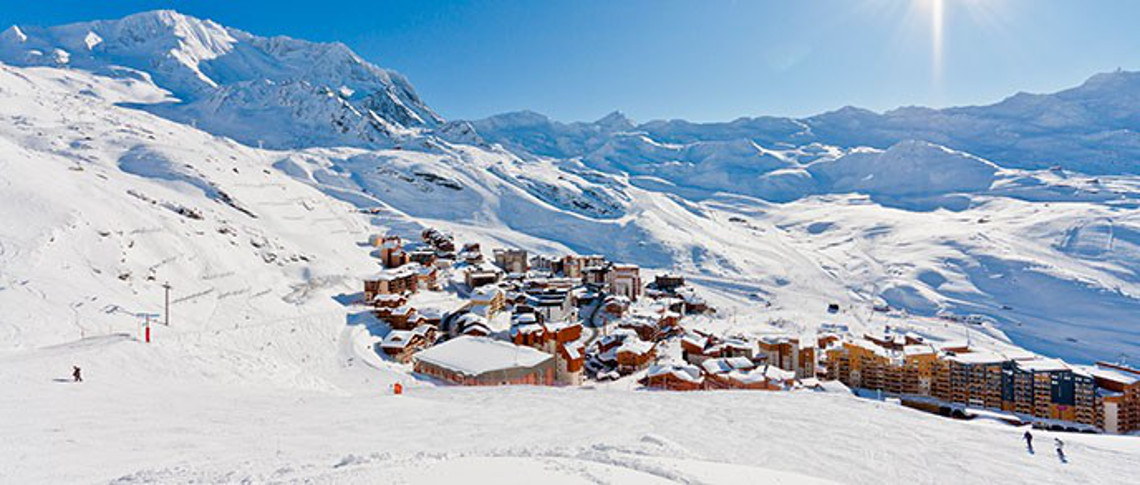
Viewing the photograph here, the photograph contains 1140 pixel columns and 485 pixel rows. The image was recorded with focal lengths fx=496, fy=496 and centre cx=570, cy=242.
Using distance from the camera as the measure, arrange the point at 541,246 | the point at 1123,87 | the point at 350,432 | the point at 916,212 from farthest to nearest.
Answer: the point at 1123,87, the point at 916,212, the point at 541,246, the point at 350,432

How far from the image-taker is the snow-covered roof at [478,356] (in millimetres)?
27155

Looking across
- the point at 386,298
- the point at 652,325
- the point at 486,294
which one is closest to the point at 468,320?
the point at 386,298

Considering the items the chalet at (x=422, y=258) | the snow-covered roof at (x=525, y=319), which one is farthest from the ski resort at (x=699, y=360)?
the chalet at (x=422, y=258)

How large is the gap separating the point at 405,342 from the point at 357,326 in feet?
16.3

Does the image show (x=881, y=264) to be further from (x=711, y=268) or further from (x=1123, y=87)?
(x=1123, y=87)

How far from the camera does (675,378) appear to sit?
97.1 feet

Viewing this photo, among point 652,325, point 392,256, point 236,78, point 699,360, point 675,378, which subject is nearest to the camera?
point 675,378

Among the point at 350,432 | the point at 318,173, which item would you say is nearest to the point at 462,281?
the point at 350,432

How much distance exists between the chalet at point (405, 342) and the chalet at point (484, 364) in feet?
7.95

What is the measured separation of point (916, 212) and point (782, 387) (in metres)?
125

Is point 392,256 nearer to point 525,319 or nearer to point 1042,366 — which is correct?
point 525,319

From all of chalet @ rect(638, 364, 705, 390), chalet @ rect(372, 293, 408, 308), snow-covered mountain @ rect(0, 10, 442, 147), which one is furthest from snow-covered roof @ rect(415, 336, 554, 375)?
snow-covered mountain @ rect(0, 10, 442, 147)

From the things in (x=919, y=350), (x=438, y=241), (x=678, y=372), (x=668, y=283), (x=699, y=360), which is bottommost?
(x=699, y=360)

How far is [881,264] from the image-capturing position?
80562mm
